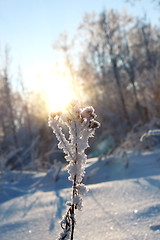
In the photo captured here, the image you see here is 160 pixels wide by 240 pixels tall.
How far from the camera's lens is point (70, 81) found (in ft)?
65.2

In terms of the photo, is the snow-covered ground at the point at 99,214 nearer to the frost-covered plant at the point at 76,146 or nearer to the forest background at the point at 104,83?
the frost-covered plant at the point at 76,146

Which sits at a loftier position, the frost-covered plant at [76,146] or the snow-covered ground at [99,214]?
the frost-covered plant at [76,146]

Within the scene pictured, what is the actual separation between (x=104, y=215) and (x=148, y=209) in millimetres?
382

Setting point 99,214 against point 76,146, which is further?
point 99,214

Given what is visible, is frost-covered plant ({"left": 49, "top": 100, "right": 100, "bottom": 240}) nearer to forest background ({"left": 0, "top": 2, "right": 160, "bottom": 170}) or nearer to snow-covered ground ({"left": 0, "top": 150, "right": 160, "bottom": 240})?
snow-covered ground ({"left": 0, "top": 150, "right": 160, "bottom": 240})

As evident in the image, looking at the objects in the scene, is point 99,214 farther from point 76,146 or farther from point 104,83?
point 104,83

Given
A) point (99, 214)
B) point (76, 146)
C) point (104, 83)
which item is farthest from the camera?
point (104, 83)

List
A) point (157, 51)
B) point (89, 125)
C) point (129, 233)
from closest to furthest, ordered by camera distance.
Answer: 1. point (89, 125)
2. point (129, 233)
3. point (157, 51)

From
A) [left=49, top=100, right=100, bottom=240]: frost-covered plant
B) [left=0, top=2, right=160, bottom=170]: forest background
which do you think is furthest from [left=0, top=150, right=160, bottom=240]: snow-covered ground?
[left=0, top=2, right=160, bottom=170]: forest background

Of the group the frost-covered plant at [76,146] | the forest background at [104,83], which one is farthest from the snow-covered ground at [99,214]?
the forest background at [104,83]

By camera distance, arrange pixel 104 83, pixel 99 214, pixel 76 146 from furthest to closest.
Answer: pixel 104 83
pixel 99 214
pixel 76 146

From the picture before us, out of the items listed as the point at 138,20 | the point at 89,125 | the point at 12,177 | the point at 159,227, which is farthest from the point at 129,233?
the point at 138,20

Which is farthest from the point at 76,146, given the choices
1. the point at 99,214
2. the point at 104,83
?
the point at 104,83

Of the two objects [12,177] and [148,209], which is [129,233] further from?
[12,177]
